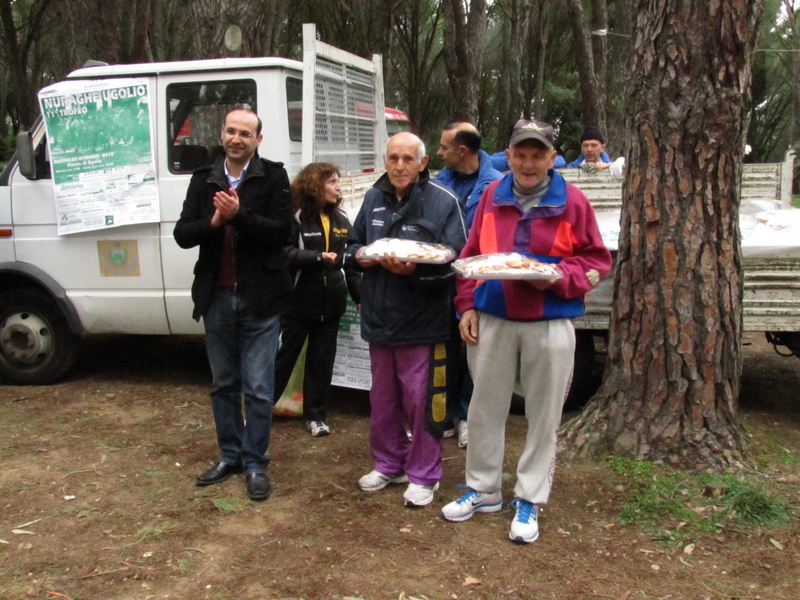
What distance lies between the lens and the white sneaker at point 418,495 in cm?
407

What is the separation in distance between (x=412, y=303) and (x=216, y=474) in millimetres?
1457

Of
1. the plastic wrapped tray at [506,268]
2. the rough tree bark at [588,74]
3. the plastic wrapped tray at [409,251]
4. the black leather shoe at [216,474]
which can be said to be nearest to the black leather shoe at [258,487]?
the black leather shoe at [216,474]

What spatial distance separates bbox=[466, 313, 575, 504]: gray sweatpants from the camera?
361cm

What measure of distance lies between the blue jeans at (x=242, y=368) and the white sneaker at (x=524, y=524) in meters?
1.37

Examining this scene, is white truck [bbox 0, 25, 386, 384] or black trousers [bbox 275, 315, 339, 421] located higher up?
white truck [bbox 0, 25, 386, 384]

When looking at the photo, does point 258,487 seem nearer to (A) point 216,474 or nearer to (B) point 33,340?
(A) point 216,474

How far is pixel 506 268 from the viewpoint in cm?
330

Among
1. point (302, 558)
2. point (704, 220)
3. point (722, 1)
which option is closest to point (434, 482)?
point (302, 558)

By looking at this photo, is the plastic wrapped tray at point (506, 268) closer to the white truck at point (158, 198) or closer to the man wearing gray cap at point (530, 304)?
the man wearing gray cap at point (530, 304)

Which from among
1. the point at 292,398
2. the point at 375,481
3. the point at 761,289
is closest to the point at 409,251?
the point at 375,481

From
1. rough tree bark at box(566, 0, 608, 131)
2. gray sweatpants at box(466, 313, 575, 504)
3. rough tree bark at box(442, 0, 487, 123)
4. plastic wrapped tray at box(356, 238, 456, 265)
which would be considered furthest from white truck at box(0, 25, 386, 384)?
rough tree bark at box(442, 0, 487, 123)

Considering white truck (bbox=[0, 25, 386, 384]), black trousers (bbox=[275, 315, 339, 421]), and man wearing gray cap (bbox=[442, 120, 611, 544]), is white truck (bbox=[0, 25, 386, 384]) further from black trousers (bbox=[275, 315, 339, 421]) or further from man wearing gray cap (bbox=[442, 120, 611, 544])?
man wearing gray cap (bbox=[442, 120, 611, 544])

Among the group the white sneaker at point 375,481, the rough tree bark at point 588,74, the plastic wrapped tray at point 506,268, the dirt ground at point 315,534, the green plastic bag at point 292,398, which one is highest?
the rough tree bark at point 588,74

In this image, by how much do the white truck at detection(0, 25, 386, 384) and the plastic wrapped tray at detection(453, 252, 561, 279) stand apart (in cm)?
227
